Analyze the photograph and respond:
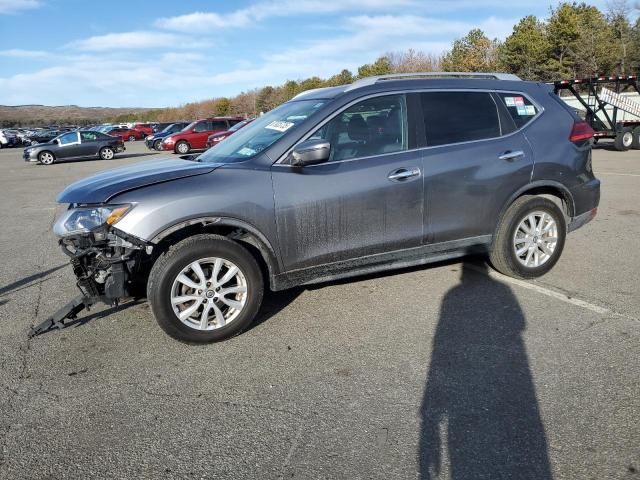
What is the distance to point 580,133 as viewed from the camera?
505 cm

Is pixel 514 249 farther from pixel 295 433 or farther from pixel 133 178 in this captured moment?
pixel 133 178

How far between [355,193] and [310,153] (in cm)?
50

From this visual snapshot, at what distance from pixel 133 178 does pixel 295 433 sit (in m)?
2.22

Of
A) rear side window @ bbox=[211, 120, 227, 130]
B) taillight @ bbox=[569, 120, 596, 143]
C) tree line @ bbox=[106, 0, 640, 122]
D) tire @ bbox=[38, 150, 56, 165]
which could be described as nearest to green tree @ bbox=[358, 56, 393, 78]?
tree line @ bbox=[106, 0, 640, 122]

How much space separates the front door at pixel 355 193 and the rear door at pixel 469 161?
0.18 metres

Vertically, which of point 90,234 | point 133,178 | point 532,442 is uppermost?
point 133,178

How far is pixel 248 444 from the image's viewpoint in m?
2.71

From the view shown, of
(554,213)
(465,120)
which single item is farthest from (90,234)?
(554,213)

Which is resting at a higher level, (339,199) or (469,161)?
(469,161)

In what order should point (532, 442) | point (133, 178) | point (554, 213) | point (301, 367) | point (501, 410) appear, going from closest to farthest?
point (532, 442), point (501, 410), point (301, 367), point (133, 178), point (554, 213)

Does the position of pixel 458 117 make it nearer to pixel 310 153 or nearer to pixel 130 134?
pixel 310 153

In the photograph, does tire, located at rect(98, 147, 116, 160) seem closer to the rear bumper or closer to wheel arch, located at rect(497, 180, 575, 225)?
wheel arch, located at rect(497, 180, 575, 225)

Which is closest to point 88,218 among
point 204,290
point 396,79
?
point 204,290

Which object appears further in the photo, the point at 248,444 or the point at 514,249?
the point at 514,249
